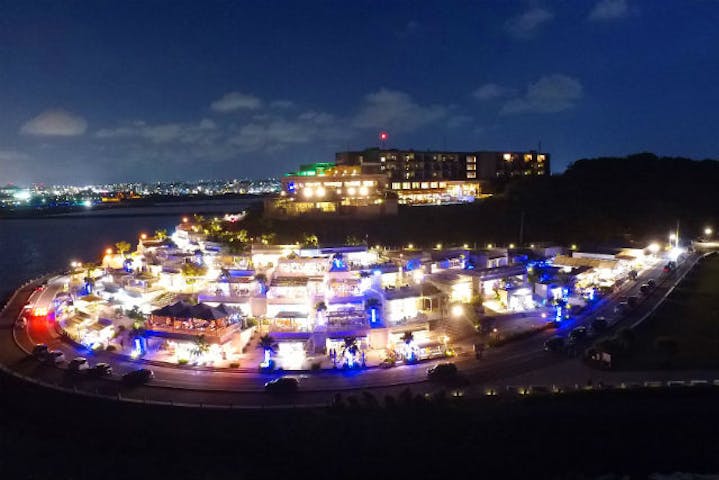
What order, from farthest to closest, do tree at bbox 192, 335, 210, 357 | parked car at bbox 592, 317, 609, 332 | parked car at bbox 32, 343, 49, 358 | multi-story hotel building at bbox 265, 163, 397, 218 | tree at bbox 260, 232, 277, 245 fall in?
multi-story hotel building at bbox 265, 163, 397, 218 < tree at bbox 260, 232, 277, 245 < parked car at bbox 592, 317, 609, 332 < parked car at bbox 32, 343, 49, 358 < tree at bbox 192, 335, 210, 357

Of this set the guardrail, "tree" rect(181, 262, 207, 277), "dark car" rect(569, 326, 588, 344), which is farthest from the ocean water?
the guardrail

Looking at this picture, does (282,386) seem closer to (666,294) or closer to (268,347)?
(268,347)

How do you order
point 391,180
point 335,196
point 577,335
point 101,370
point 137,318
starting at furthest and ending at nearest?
point 391,180 < point 335,196 < point 137,318 < point 577,335 < point 101,370

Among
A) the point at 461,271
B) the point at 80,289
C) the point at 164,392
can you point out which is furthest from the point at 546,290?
the point at 80,289

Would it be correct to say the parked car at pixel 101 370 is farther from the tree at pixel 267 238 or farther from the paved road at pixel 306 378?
the tree at pixel 267 238

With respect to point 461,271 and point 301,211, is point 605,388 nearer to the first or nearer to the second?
point 461,271

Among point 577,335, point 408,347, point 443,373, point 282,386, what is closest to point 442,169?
point 577,335

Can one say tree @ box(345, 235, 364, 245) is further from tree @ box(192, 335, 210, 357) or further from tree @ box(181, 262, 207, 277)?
tree @ box(192, 335, 210, 357)
